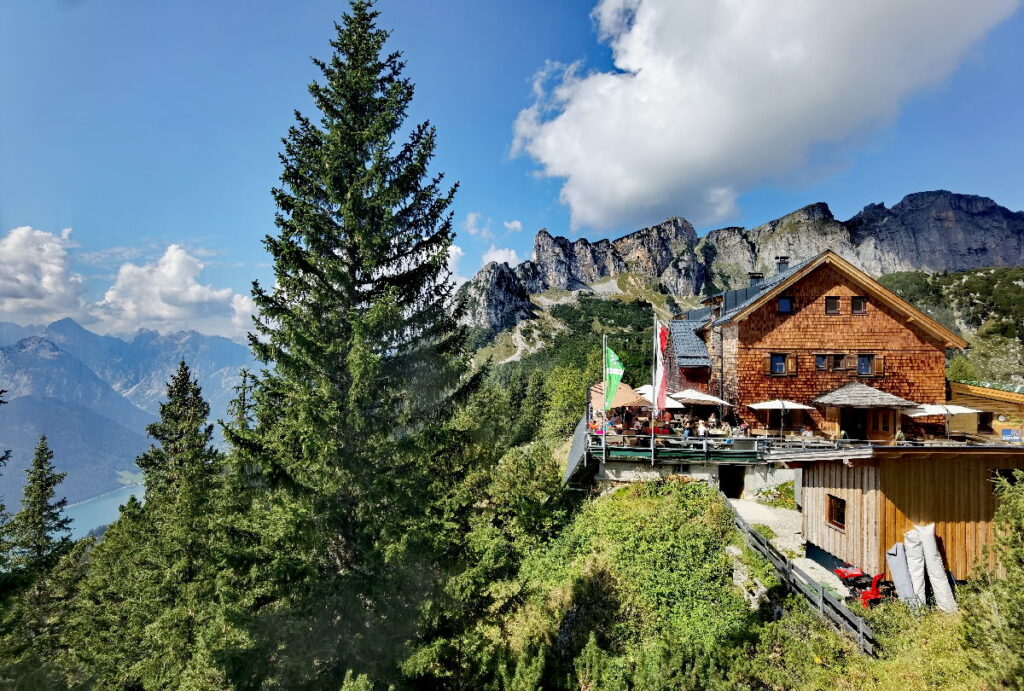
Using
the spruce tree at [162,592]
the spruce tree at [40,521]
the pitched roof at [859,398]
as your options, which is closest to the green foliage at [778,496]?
the pitched roof at [859,398]

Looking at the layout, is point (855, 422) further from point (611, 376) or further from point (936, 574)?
point (611, 376)

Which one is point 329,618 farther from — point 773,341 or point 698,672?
point 773,341

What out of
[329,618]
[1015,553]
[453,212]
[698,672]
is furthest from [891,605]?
A: [453,212]

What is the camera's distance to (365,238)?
10.1 metres

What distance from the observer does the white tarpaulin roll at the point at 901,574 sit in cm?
1108

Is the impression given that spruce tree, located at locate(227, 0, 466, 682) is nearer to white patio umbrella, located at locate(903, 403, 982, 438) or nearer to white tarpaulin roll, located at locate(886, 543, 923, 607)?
white tarpaulin roll, located at locate(886, 543, 923, 607)

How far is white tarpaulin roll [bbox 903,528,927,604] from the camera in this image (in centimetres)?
1102

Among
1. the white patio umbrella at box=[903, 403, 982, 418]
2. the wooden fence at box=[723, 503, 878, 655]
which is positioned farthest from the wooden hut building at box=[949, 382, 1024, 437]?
the wooden fence at box=[723, 503, 878, 655]

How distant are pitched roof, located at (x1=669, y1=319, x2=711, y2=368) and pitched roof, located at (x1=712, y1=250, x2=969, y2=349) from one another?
376 cm

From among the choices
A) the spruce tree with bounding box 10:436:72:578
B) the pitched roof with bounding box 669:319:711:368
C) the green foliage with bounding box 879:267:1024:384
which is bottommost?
the spruce tree with bounding box 10:436:72:578

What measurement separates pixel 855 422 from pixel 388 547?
982 inches

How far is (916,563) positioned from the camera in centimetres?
1109

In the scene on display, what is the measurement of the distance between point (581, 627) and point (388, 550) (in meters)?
8.17

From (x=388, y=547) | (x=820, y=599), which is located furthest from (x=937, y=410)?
(x=388, y=547)
